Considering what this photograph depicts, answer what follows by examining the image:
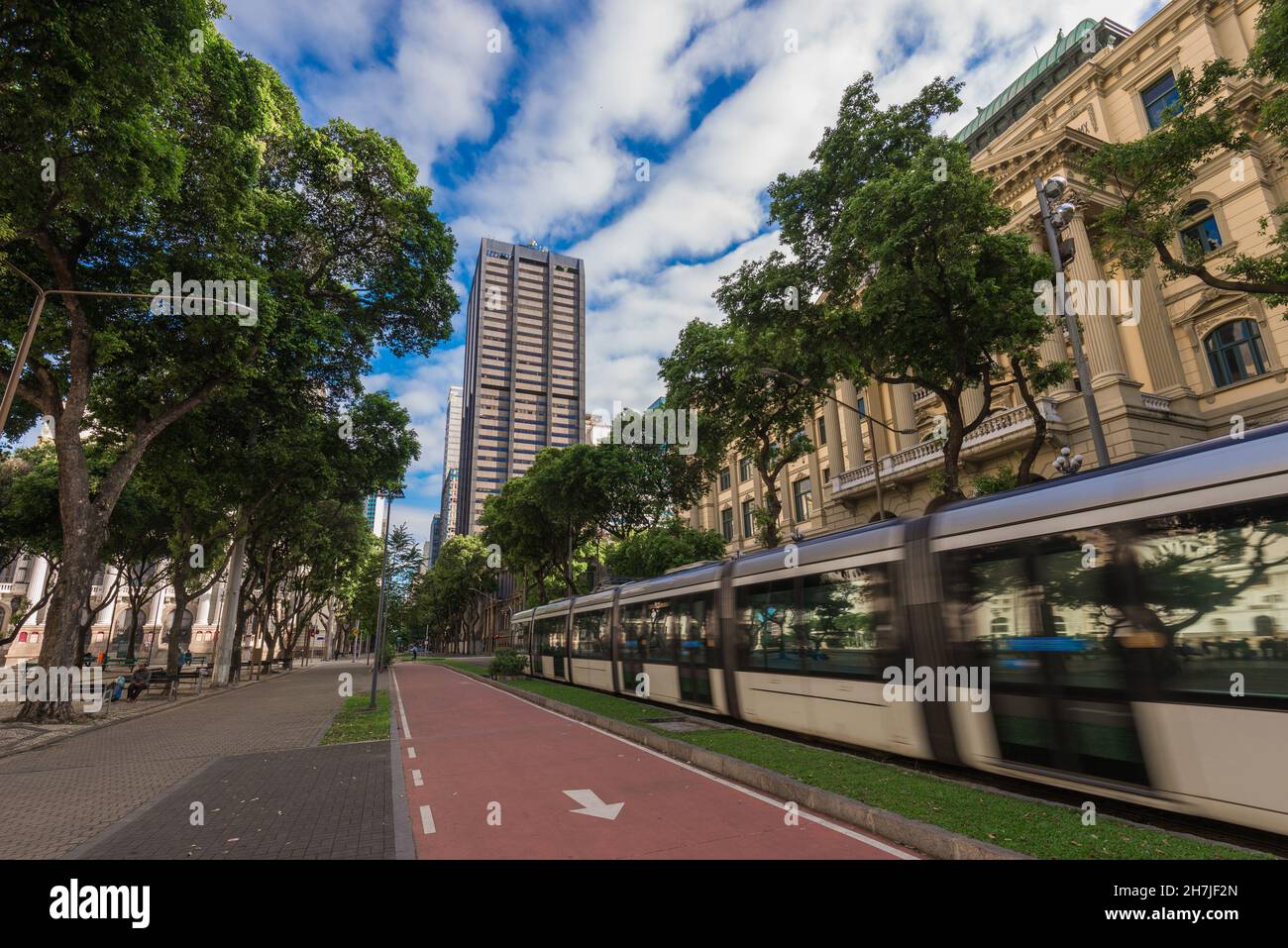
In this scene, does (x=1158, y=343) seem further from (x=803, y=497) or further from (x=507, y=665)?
(x=507, y=665)

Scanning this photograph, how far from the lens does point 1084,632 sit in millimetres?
6141

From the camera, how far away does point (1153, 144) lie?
12680 millimetres

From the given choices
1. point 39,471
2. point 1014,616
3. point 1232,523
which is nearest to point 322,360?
point 39,471

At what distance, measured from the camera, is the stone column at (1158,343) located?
76.8ft

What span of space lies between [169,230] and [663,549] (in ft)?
73.0

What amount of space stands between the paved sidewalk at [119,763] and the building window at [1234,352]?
30.9 meters

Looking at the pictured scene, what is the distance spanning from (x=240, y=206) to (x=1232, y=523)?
1943 cm

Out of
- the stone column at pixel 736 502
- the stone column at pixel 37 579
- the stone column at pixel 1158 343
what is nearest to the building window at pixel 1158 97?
the stone column at pixel 1158 343

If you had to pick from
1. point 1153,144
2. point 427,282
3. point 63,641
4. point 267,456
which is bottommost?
point 63,641

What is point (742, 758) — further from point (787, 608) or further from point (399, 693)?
point (399, 693)

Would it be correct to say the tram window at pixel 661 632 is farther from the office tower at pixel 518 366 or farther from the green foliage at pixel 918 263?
the office tower at pixel 518 366

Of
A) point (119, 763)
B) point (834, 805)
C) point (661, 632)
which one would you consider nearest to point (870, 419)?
point (661, 632)

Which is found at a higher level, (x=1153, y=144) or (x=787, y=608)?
(x=1153, y=144)
